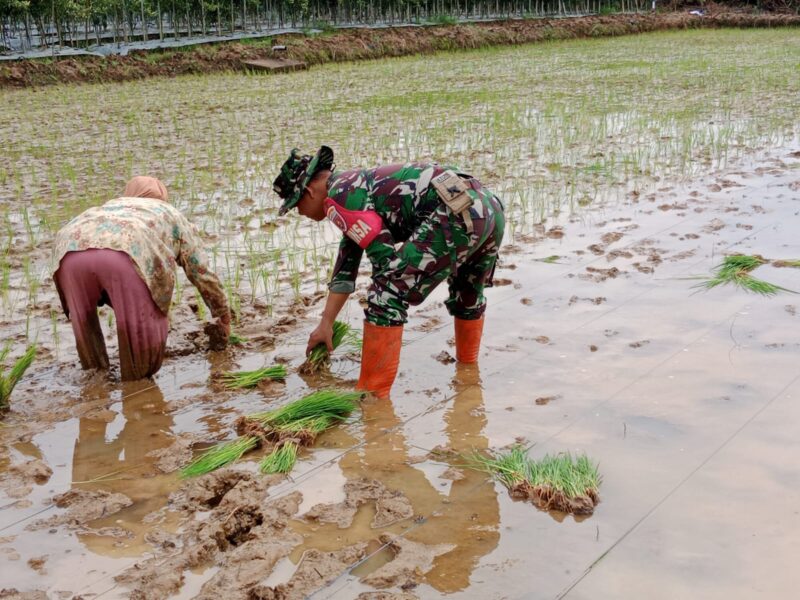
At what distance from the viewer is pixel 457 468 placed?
8.86 ft

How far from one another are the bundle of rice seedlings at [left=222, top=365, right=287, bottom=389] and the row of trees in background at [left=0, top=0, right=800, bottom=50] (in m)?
14.9

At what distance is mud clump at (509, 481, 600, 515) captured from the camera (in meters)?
2.39

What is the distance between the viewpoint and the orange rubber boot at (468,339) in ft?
11.3

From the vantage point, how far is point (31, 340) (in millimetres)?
3949

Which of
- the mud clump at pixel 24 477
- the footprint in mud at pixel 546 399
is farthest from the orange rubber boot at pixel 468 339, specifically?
the mud clump at pixel 24 477

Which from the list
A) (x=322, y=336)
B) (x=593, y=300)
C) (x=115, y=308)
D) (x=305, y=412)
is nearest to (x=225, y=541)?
(x=305, y=412)

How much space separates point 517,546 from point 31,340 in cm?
267

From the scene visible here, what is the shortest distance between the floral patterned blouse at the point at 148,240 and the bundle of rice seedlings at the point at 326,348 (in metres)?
0.50

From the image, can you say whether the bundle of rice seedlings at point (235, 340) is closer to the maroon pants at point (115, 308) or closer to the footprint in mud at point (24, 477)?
the maroon pants at point (115, 308)

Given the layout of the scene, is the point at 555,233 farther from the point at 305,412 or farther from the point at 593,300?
the point at 305,412

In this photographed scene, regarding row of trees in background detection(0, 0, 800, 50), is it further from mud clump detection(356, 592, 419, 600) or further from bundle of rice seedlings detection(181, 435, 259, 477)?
mud clump detection(356, 592, 419, 600)

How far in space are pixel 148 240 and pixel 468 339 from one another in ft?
4.33

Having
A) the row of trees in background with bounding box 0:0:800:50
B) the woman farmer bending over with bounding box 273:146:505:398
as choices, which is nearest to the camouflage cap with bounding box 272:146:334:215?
the woman farmer bending over with bounding box 273:146:505:398

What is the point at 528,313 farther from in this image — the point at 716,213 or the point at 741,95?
the point at 741,95
